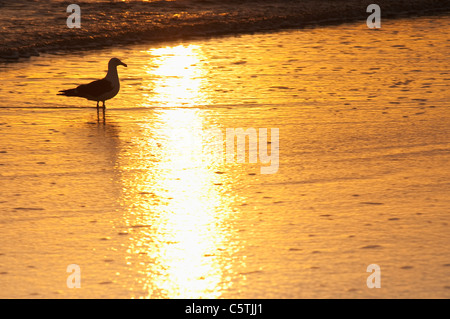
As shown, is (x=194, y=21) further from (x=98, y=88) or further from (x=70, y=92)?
(x=98, y=88)

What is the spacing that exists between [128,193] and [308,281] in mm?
2042

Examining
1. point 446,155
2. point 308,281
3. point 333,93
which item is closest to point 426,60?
point 333,93

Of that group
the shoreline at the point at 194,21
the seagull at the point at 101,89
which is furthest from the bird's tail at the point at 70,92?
the shoreline at the point at 194,21

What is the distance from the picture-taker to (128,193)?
21.0 feet

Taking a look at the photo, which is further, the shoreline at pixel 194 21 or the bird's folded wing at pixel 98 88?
the shoreline at pixel 194 21

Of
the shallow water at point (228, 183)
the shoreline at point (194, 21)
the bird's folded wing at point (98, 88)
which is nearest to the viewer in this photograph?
the shallow water at point (228, 183)

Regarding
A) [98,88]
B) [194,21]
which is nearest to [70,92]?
[98,88]

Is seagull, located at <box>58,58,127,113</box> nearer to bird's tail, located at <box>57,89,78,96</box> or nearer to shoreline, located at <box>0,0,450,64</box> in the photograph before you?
bird's tail, located at <box>57,89,78,96</box>

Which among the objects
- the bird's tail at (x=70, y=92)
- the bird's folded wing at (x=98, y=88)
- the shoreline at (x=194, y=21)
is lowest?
the bird's tail at (x=70, y=92)

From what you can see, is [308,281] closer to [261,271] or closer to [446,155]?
[261,271]

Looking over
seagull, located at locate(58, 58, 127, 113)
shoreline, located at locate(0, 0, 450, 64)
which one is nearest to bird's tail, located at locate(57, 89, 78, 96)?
seagull, located at locate(58, 58, 127, 113)

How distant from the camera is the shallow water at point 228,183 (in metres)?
4.93

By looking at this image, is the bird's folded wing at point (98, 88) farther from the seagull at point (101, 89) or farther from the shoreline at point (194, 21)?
the shoreline at point (194, 21)

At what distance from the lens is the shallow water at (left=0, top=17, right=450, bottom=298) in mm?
4926
